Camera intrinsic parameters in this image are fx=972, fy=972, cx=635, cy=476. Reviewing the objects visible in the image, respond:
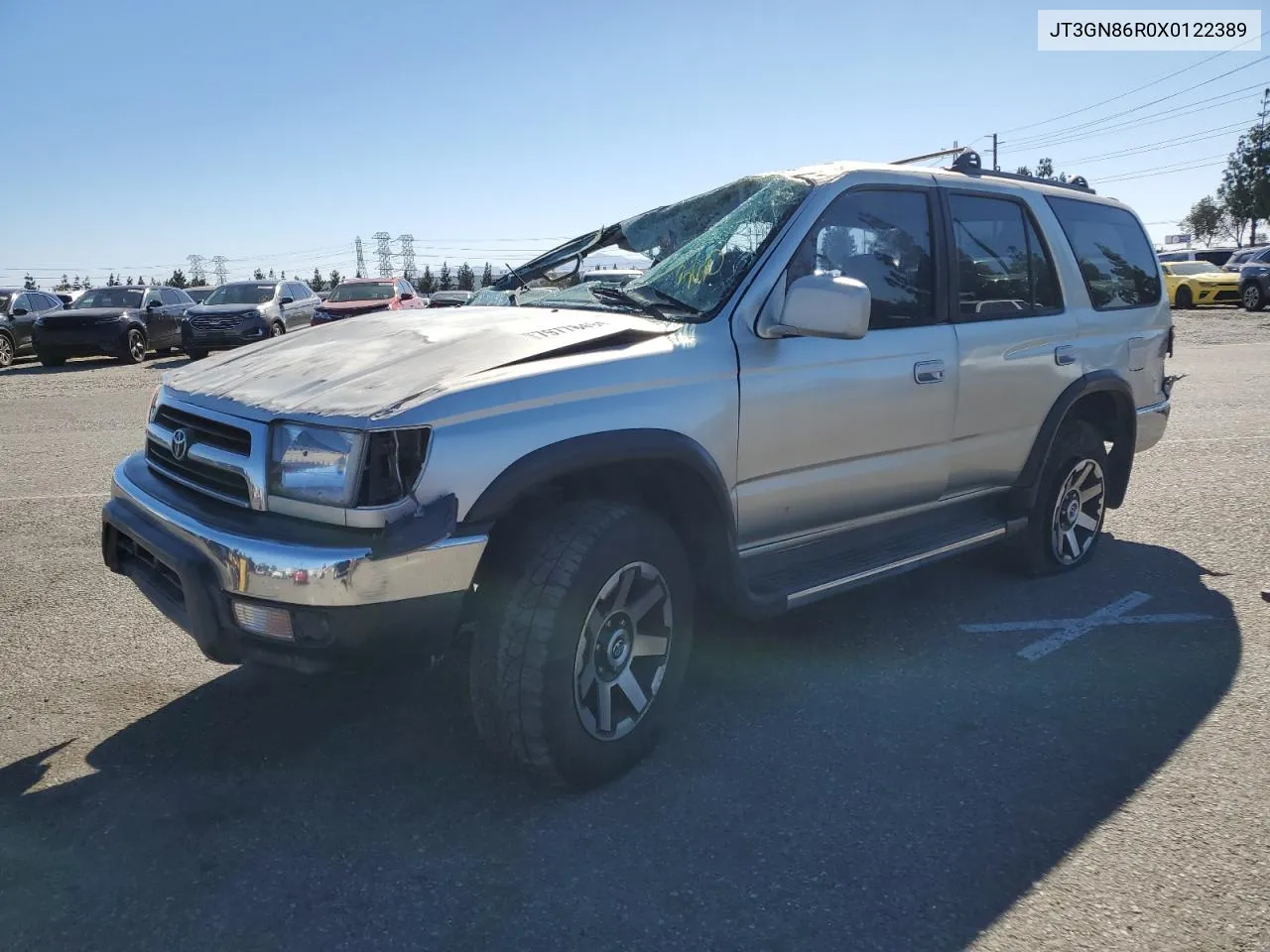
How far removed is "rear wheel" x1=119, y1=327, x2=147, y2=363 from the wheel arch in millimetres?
19890

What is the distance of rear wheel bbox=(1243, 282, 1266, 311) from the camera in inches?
1087

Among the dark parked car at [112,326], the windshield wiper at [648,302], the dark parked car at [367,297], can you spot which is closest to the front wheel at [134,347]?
the dark parked car at [112,326]

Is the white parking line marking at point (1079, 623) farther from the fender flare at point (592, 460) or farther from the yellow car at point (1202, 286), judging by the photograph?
the yellow car at point (1202, 286)

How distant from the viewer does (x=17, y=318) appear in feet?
65.3

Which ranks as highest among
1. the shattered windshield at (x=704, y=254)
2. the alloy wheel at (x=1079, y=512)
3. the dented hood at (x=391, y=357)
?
the shattered windshield at (x=704, y=254)

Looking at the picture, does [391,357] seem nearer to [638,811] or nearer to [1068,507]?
[638,811]

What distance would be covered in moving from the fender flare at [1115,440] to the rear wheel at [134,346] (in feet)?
64.8

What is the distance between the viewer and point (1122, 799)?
2.95m

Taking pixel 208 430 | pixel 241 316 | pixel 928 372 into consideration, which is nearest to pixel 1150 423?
pixel 928 372

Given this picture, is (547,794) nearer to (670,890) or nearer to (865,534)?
(670,890)

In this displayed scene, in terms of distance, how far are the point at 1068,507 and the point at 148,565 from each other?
4.32 metres

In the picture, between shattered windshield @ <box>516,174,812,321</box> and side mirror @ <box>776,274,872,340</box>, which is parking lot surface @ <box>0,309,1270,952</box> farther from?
shattered windshield @ <box>516,174,812,321</box>

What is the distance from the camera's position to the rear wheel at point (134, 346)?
65.7ft

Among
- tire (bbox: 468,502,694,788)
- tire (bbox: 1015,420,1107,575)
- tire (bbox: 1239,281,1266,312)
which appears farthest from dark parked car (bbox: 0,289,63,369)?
tire (bbox: 1239,281,1266,312)
